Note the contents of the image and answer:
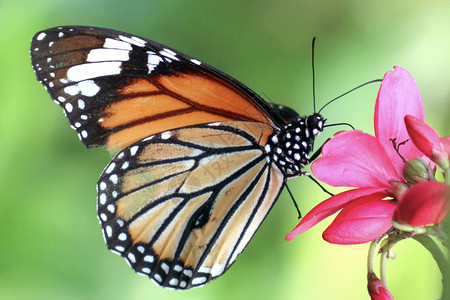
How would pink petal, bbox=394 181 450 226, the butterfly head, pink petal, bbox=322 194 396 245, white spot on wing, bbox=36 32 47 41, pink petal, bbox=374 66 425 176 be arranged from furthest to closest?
1. the butterfly head
2. white spot on wing, bbox=36 32 47 41
3. pink petal, bbox=374 66 425 176
4. pink petal, bbox=322 194 396 245
5. pink petal, bbox=394 181 450 226

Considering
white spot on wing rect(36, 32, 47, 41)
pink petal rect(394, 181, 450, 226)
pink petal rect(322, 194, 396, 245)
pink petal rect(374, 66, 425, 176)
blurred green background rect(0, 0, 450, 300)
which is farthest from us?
blurred green background rect(0, 0, 450, 300)

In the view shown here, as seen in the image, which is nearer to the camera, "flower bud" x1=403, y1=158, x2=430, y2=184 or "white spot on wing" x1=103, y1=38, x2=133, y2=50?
"flower bud" x1=403, y1=158, x2=430, y2=184

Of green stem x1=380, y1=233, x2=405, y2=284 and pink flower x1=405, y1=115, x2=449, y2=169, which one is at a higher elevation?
pink flower x1=405, y1=115, x2=449, y2=169

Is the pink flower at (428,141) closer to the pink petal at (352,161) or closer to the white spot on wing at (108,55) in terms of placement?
the pink petal at (352,161)

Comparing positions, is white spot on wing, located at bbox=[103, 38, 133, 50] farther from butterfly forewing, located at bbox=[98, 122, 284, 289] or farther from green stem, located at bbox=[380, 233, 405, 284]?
green stem, located at bbox=[380, 233, 405, 284]

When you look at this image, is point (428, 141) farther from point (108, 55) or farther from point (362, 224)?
point (108, 55)

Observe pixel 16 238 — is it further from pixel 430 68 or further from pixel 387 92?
pixel 430 68

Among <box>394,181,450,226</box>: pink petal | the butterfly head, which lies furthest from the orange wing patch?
<box>394,181,450,226</box>: pink petal

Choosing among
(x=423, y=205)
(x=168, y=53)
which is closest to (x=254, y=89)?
(x=168, y=53)
